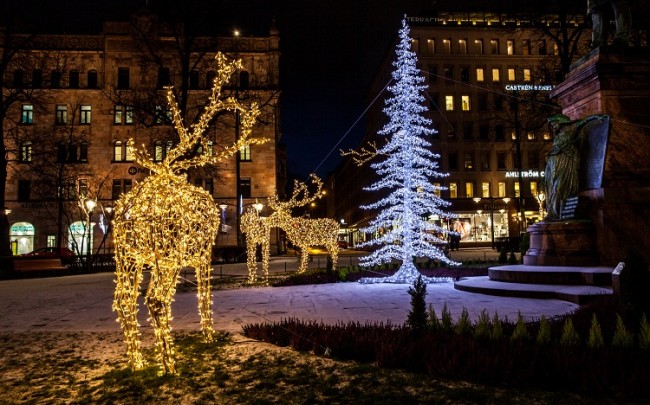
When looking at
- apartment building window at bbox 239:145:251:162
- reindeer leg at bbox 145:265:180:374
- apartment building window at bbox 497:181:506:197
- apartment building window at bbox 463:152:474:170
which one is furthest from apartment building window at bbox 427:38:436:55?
reindeer leg at bbox 145:265:180:374

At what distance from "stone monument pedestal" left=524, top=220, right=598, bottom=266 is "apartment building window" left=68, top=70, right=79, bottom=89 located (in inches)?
2001

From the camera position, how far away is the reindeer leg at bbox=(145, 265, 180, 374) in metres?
5.96

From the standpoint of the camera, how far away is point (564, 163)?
510 inches

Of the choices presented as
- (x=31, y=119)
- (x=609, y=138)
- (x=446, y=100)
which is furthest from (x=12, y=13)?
(x=446, y=100)

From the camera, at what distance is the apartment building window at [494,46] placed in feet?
214

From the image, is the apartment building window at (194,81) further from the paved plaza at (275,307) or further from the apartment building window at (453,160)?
the paved plaza at (275,307)

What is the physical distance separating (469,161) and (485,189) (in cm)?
409

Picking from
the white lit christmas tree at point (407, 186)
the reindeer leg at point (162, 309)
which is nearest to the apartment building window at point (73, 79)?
the white lit christmas tree at point (407, 186)

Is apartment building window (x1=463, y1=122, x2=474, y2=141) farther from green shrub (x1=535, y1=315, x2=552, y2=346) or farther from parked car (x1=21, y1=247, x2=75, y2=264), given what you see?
green shrub (x1=535, y1=315, x2=552, y2=346)

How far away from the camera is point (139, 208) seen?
20.5 ft

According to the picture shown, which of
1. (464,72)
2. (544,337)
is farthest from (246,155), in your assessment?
(544,337)

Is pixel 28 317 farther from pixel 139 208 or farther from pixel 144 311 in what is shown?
pixel 139 208

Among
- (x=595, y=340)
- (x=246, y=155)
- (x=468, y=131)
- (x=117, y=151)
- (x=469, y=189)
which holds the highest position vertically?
(x=468, y=131)

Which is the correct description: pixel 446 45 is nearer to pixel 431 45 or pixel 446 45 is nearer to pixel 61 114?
pixel 431 45
